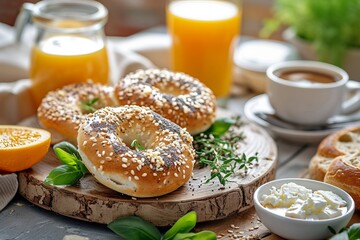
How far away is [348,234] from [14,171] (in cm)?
91

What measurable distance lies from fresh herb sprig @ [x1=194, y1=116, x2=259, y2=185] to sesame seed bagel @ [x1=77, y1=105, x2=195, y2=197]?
99 mm

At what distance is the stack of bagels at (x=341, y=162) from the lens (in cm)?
184

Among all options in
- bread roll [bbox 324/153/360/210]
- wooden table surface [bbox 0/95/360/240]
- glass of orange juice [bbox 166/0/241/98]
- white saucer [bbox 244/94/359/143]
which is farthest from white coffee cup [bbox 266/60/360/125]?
wooden table surface [bbox 0/95/360/240]

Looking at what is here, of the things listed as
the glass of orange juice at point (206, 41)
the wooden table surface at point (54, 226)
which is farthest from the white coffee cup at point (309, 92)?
the wooden table surface at point (54, 226)

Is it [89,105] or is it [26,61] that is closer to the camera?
[89,105]

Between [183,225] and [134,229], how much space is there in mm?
119

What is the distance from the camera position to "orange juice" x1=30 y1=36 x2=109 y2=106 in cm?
231

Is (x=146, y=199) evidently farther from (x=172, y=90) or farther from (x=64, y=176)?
(x=172, y=90)

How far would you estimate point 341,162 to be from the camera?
188 centimetres

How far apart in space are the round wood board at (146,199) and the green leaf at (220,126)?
24cm

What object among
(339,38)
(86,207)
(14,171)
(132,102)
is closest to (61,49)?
(132,102)

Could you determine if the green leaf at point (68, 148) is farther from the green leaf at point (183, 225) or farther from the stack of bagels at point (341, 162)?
the stack of bagels at point (341, 162)

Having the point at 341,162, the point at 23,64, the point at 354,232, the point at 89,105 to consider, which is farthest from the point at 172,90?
the point at 354,232

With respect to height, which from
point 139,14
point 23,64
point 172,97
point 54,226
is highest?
point 172,97
